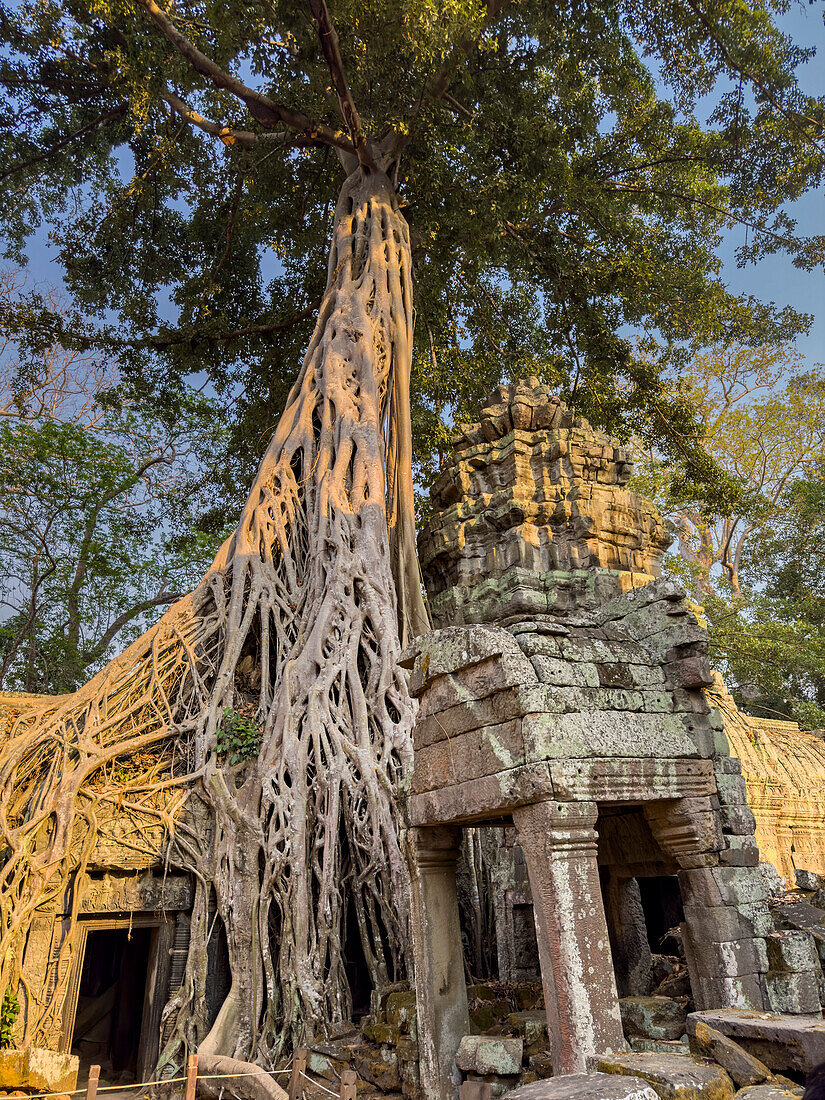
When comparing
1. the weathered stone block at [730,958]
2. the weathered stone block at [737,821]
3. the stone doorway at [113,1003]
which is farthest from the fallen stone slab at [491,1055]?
the stone doorway at [113,1003]

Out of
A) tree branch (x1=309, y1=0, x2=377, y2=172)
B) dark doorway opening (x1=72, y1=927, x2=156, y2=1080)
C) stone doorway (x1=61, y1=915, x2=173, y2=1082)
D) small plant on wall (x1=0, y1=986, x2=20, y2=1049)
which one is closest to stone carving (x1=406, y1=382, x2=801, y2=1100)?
small plant on wall (x1=0, y1=986, x2=20, y2=1049)

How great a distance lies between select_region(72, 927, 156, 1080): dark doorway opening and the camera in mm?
8703


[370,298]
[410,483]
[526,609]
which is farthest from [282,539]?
[370,298]

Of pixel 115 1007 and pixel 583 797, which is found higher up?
pixel 583 797

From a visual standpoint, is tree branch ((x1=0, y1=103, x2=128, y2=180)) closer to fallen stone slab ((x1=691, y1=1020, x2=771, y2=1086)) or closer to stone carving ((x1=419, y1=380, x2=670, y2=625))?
stone carving ((x1=419, y1=380, x2=670, y2=625))

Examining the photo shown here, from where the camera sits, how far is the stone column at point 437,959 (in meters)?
3.84

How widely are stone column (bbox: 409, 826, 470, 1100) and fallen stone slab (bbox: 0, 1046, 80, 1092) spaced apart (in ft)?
8.41

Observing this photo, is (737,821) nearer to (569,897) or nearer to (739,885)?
(739,885)

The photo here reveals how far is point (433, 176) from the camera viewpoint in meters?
9.84

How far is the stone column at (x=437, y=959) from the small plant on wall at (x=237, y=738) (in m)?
2.65

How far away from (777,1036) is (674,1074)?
546 millimetres

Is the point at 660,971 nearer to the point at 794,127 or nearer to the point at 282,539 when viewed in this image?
the point at 282,539

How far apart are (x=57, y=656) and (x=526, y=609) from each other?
921cm

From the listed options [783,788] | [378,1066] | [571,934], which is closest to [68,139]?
[378,1066]
